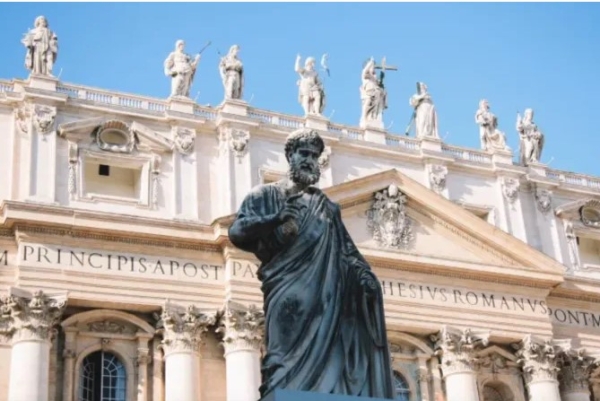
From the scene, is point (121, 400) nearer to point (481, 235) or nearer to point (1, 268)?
point (1, 268)

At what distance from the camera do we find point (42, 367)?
23.6m

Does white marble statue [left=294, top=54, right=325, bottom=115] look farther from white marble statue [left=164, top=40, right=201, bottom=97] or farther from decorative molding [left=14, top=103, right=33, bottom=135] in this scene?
decorative molding [left=14, top=103, right=33, bottom=135]

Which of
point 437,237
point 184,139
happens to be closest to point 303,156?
point 184,139

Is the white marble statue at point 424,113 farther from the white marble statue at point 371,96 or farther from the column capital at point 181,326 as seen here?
the column capital at point 181,326

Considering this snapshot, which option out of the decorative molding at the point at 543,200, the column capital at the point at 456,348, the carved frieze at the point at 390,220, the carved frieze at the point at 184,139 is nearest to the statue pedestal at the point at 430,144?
the carved frieze at the point at 390,220

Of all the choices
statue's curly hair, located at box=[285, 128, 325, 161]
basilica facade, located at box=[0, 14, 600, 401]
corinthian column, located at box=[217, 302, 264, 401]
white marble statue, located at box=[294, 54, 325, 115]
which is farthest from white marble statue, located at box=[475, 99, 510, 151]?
statue's curly hair, located at box=[285, 128, 325, 161]

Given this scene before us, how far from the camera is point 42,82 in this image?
2638 cm

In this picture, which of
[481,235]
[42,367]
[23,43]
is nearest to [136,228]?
[42,367]

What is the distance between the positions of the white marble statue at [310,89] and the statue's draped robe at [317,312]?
22384 mm

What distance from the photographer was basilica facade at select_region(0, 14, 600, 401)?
24844 millimetres

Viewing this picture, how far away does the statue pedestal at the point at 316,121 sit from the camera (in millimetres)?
29188

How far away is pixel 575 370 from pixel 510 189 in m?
5.09

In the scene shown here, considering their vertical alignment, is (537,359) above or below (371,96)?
below

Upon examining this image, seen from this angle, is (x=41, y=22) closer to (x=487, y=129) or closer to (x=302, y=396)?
(x=487, y=129)
